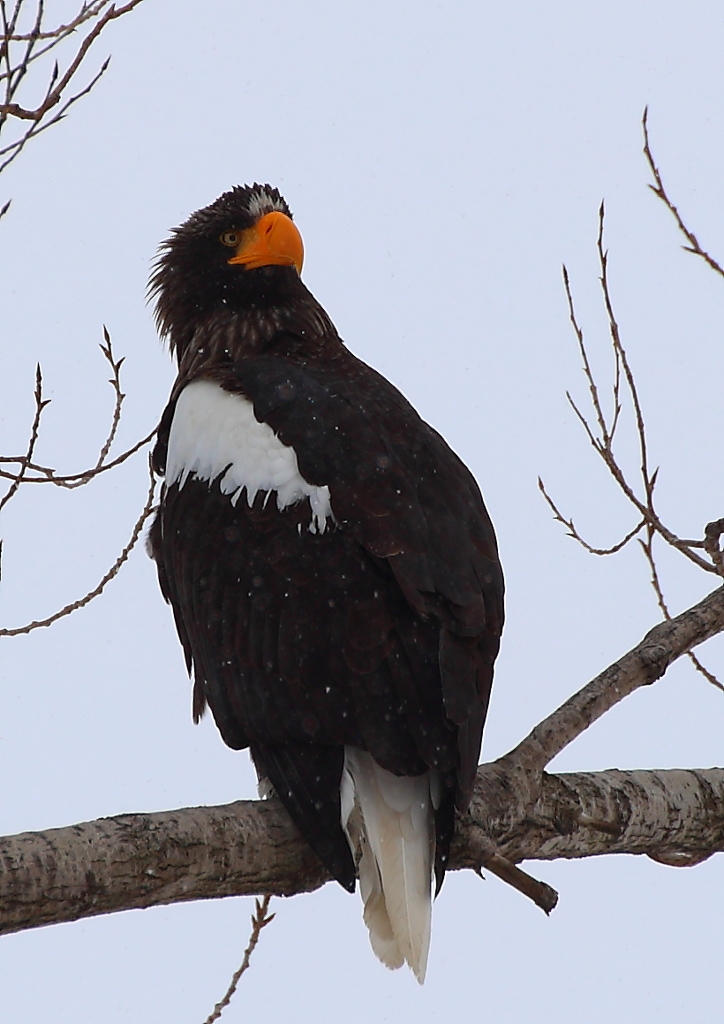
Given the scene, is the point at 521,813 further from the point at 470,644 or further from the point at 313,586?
the point at 313,586

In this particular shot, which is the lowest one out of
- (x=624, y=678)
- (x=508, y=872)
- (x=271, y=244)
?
(x=508, y=872)

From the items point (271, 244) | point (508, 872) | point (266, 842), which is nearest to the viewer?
point (508, 872)

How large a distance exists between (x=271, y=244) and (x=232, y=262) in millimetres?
169

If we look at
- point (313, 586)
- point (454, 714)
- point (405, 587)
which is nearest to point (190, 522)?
point (313, 586)

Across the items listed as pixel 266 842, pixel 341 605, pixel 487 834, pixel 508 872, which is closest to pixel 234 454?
pixel 341 605

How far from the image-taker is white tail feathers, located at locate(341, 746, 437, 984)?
2779 mm

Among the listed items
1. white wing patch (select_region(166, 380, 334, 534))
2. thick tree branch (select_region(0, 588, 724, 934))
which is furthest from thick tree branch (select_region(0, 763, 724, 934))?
white wing patch (select_region(166, 380, 334, 534))

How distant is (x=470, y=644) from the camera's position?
2926 mm

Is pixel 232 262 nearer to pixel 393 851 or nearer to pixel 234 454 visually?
pixel 234 454

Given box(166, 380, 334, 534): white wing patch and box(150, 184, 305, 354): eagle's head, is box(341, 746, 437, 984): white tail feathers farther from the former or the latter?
box(150, 184, 305, 354): eagle's head

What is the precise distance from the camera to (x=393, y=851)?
2820 millimetres

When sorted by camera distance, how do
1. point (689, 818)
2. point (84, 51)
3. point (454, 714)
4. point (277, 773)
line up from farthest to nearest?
point (689, 818) < point (277, 773) < point (454, 714) < point (84, 51)

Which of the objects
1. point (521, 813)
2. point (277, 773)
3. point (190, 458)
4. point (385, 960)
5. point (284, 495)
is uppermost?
point (190, 458)

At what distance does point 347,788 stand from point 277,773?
0.63 ft
